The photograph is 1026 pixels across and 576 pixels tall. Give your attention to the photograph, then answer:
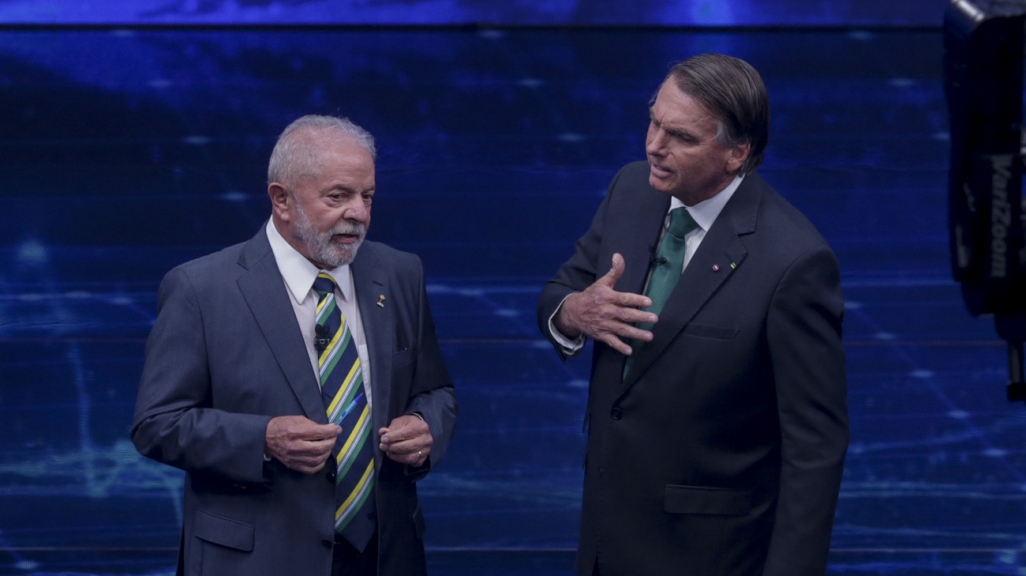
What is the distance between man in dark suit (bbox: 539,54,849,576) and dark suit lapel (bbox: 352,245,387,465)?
0.33m

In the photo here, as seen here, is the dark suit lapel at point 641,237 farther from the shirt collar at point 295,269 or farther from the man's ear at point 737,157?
the shirt collar at point 295,269

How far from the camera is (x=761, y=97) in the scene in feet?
7.47

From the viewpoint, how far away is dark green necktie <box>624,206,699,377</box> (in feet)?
7.57

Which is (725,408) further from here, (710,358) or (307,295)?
(307,295)

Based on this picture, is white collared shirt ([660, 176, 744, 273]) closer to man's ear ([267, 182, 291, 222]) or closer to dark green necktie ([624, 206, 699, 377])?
dark green necktie ([624, 206, 699, 377])

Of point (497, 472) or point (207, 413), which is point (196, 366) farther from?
point (497, 472)

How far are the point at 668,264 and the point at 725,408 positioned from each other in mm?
299

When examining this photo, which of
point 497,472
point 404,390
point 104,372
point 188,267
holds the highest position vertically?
point 188,267

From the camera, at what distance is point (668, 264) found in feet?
7.64

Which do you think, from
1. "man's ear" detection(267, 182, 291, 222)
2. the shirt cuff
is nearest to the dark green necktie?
the shirt cuff

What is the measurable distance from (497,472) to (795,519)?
187 cm

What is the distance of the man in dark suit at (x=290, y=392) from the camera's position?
217cm

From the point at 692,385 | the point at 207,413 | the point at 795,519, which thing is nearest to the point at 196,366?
the point at 207,413

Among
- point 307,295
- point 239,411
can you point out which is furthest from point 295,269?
point 239,411
